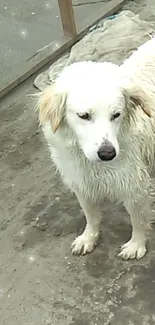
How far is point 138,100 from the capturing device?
7.14 feet

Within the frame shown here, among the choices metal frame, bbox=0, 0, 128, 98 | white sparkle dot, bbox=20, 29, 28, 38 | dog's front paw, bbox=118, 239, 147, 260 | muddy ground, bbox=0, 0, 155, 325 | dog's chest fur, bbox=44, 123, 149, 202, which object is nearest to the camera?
dog's chest fur, bbox=44, 123, 149, 202

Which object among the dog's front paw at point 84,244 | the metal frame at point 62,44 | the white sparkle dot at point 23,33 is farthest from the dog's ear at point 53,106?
the white sparkle dot at point 23,33

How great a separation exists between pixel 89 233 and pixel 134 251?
0.22 m

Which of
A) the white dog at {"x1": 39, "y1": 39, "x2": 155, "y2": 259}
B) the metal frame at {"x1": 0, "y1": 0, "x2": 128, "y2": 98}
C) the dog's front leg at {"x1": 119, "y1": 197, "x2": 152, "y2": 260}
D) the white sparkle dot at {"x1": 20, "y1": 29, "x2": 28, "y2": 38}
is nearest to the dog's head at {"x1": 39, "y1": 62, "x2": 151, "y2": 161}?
the white dog at {"x1": 39, "y1": 39, "x2": 155, "y2": 259}

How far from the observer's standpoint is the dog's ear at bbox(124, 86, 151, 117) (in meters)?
2.15

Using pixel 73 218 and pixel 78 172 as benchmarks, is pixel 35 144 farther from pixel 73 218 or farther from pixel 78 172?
pixel 78 172

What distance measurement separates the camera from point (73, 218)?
2.87 metres

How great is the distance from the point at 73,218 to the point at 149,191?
0.52 metres

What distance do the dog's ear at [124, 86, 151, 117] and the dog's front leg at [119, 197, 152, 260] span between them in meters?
0.44

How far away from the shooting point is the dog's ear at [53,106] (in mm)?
2121

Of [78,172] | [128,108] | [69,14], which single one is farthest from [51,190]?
[69,14]

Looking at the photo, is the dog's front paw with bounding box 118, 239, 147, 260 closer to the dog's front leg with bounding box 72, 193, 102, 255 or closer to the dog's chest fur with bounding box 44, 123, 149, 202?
the dog's front leg with bounding box 72, 193, 102, 255

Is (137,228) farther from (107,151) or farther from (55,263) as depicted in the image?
(107,151)

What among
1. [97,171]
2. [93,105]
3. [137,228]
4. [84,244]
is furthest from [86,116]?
[84,244]
